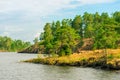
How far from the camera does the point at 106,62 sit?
336ft

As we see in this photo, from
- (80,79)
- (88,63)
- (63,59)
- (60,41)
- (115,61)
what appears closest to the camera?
(80,79)

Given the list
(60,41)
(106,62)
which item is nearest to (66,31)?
(60,41)

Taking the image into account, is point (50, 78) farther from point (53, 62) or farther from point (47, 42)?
point (47, 42)

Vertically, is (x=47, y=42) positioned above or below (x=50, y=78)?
above

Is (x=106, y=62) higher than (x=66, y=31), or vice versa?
(x=66, y=31)

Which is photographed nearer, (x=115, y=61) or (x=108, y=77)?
(x=108, y=77)

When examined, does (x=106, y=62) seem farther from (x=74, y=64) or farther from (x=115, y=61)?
(x=74, y=64)

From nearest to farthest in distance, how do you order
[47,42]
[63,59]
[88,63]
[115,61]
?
1. [115,61]
2. [88,63]
3. [63,59]
4. [47,42]

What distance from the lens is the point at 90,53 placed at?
121 m

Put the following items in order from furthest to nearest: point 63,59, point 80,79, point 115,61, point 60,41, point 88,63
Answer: point 60,41
point 63,59
point 88,63
point 115,61
point 80,79

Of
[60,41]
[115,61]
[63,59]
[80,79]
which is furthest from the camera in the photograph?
[60,41]

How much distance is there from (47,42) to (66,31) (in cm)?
1143

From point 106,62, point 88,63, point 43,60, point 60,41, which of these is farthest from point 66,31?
point 106,62

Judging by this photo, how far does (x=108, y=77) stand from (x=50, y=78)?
14136 mm
